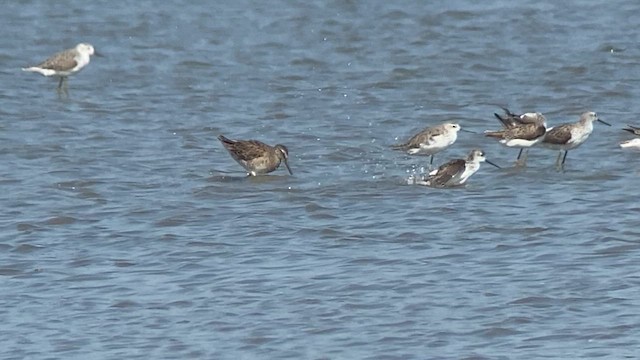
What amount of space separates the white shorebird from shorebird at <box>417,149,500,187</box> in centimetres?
75

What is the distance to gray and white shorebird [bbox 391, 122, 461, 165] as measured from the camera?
1362 cm

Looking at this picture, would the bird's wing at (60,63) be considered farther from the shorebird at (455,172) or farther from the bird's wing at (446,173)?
the bird's wing at (446,173)

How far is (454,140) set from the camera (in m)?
13.8

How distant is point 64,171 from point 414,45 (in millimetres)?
7956

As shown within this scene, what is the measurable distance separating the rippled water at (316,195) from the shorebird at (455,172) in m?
0.14

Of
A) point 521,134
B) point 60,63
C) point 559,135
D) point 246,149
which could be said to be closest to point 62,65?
point 60,63

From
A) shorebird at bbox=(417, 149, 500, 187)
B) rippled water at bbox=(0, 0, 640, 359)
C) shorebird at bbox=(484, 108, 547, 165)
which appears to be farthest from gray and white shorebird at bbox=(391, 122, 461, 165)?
shorebird at bbox=(417, 149, 500, 187)

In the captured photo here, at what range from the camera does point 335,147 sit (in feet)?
47.2

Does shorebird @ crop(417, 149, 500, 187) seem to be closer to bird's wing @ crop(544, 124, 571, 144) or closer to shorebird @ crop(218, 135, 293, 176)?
bird's wing @ crop(544, 124, 571, 144)

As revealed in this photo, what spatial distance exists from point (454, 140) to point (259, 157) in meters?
1.83

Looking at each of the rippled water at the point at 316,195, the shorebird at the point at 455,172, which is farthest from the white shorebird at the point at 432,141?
the shorebird at the point at 455,172

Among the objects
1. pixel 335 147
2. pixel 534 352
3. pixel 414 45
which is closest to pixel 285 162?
pixel 335 147

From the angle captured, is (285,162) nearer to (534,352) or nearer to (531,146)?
(531,146)

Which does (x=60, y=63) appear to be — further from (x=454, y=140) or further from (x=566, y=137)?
(x=566, y=137)
